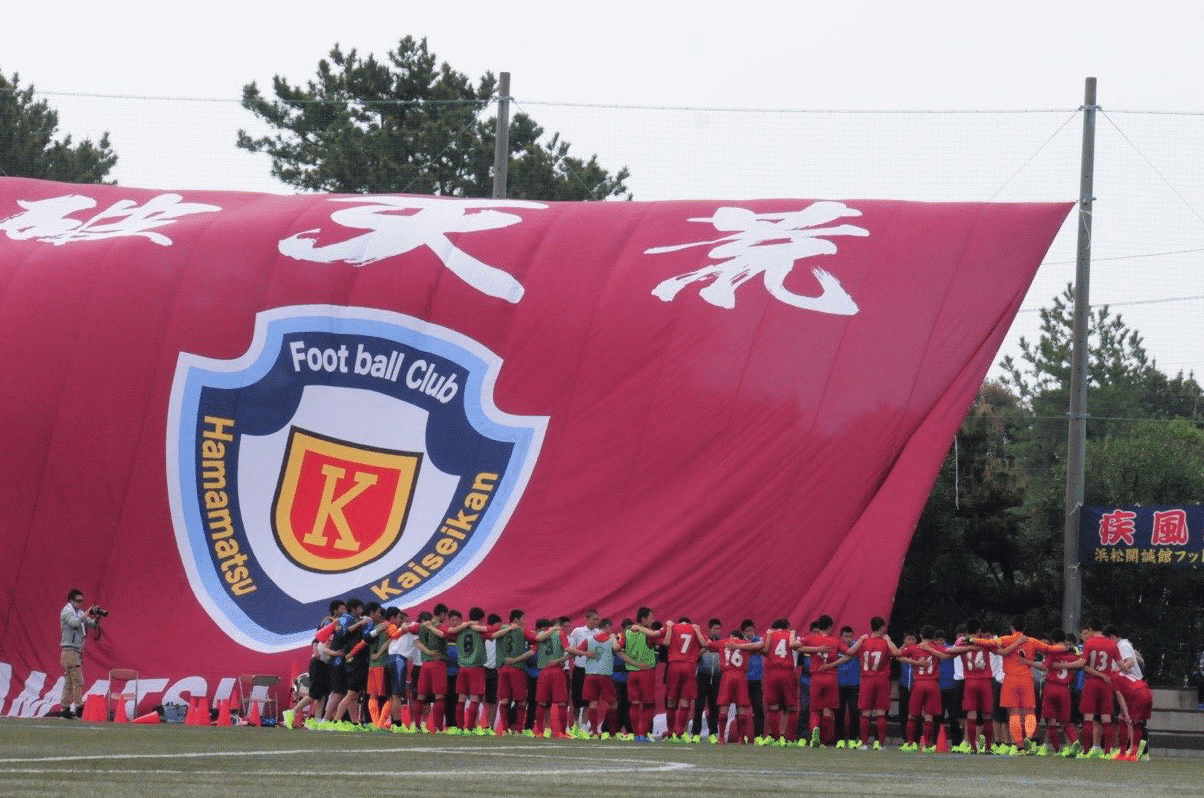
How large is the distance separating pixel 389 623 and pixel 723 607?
12.8ft

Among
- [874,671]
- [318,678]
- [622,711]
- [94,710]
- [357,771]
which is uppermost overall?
[874,671]

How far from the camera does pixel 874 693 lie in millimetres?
18062

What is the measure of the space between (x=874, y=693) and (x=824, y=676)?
52 centimetres

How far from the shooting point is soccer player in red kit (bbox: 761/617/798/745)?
18.4 m

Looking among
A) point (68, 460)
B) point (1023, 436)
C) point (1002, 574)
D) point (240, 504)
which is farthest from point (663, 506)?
point (1023, 436)

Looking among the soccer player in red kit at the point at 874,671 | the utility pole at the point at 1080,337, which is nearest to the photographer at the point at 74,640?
the soccer player in red kit at the point at 874,671

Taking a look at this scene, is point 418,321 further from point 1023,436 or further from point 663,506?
point 1023,436

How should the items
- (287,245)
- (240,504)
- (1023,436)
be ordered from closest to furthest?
(240,504)
(287,245)
(1023,436)

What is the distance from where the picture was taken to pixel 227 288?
2302 centimetres

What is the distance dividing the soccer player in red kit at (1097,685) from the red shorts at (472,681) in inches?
223

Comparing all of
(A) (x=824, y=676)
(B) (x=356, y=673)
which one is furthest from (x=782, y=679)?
(B) (x=356, y=673)

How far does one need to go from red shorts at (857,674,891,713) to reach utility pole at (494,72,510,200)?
1053 cm

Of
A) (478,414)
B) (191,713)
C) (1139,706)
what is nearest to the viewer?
(1139,706)

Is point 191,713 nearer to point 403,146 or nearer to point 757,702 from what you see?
point 757,702
